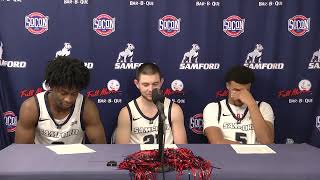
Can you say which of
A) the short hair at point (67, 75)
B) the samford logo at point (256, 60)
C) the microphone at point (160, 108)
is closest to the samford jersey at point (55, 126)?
the short hair at point (67, 75)

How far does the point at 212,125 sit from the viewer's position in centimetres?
312

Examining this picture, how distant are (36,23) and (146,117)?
1123mm

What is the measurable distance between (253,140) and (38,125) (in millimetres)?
1528

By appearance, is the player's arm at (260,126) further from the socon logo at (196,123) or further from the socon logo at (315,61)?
the socon logo at (315,61)

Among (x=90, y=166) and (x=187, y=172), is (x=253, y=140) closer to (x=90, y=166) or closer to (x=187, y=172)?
(x=187, y=172)

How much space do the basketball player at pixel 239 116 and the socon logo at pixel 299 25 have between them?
22.5 inches

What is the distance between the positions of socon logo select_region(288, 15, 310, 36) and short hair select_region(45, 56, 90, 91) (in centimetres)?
171

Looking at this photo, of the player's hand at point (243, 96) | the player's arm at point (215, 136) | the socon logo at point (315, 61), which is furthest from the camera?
the socon logo at point (315, 61)

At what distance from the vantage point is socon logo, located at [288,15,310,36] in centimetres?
339

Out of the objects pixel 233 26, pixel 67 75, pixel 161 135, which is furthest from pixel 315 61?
pixel 161 135

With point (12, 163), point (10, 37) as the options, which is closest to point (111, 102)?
point (10, 37)

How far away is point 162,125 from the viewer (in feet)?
5.70

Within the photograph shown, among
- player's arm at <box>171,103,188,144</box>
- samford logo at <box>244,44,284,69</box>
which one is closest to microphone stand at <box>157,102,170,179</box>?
player's arm at <box>171,103,188,144</box>

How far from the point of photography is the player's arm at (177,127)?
2.94 metres
